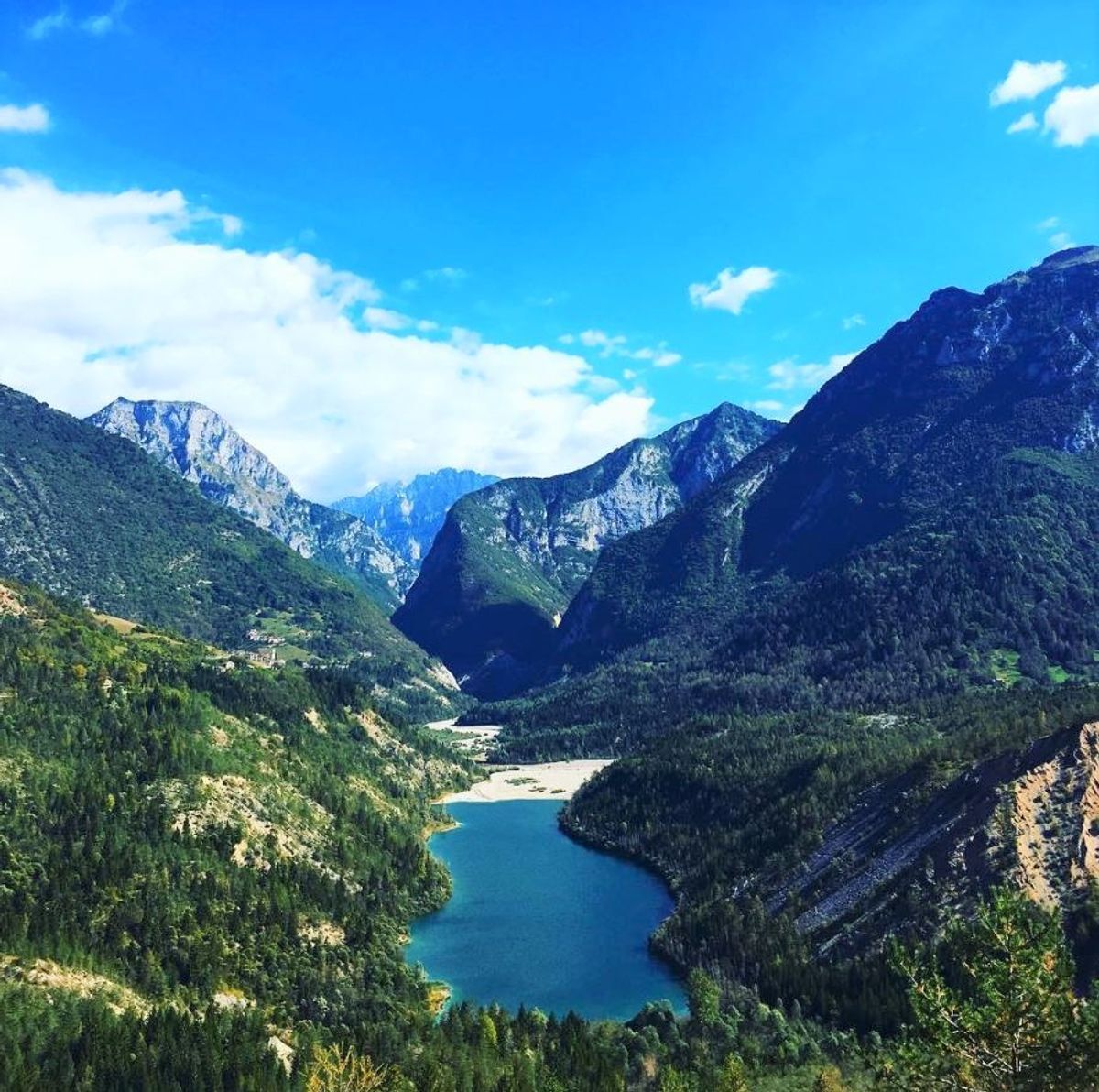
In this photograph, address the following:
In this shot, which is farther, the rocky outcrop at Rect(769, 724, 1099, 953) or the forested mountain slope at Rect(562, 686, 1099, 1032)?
the rocky outcrop at Rect(769, 724, 1099, 953)

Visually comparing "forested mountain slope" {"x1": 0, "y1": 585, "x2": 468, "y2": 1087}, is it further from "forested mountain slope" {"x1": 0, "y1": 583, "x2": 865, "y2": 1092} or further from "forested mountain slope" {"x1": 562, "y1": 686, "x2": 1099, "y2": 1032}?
"forested mountain slope" {"x1": 562, "y1": 686, "x2": 1099, "y2": 1032}

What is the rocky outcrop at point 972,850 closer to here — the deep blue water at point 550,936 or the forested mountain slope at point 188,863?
the deep blue water at point 550,936

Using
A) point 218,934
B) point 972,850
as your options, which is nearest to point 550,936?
point 218,934

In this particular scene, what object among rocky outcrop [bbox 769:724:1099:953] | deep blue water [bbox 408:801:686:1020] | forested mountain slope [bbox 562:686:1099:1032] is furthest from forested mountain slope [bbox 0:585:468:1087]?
A: rocky outcrop [bbox 769:724:1099:953]

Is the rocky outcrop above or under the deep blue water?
above

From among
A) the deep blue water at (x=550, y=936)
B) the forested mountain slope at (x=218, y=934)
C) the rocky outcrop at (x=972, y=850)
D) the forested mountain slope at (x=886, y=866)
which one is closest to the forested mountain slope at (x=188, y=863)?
the forested mountain slope at (x=218, y=934)

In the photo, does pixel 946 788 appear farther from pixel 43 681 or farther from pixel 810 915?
pixel 43 681

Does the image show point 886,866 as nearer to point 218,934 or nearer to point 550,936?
point 550,936

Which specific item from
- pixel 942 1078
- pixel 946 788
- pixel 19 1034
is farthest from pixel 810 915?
pixel 942 1078
